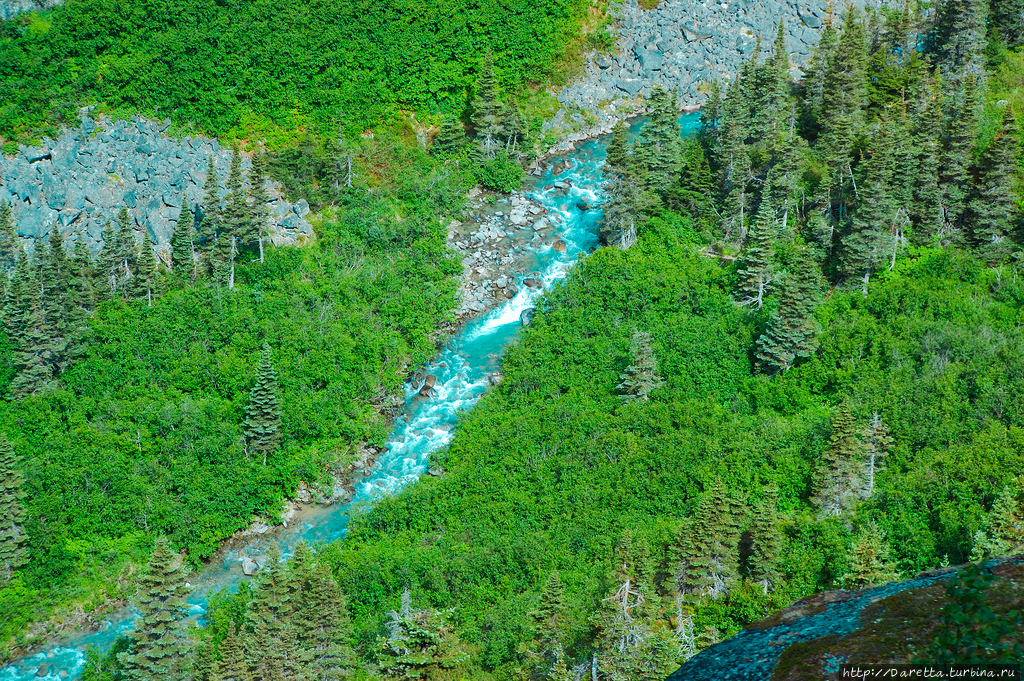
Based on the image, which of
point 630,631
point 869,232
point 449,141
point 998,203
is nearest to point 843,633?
point 630,631

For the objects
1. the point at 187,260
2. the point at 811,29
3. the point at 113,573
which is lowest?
the point at 113,573

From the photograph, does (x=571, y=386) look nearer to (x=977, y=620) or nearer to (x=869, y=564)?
(x=869, y=564)

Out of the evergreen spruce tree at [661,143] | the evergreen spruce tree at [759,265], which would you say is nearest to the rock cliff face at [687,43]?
the evergreen spruce tree at [661,143]

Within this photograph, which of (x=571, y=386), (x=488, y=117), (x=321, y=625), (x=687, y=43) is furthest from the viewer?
(x=687, y=43)

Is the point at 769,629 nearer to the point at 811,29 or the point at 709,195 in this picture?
the point at 709,195

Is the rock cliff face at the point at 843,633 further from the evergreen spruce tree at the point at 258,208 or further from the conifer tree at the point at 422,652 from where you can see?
the evergreen spruce tree at the point at 258,208

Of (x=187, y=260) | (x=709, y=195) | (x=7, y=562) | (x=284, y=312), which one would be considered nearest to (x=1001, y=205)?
(x=709, y=195)

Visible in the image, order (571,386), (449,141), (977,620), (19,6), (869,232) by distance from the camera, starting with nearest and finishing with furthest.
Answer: (977,620) → (571,386) → (869,232) → (449,141) → (19,6)
